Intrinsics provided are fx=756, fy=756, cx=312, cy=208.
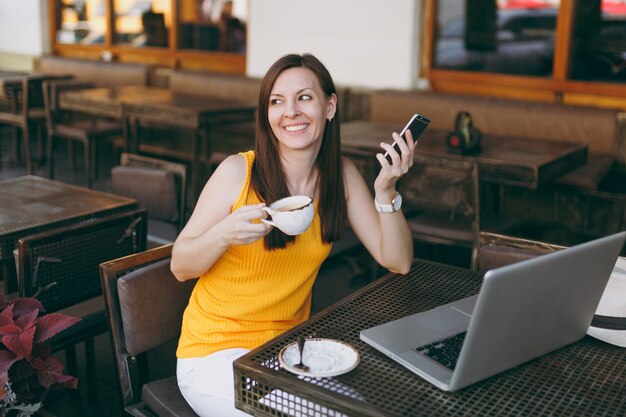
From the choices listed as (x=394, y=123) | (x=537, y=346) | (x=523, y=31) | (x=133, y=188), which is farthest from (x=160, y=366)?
(x=523, y=31)

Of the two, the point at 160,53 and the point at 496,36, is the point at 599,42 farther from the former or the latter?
the point at 160,53

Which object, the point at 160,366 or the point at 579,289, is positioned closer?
the point at 579,289

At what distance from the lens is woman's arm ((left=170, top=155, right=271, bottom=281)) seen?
1.81 meters

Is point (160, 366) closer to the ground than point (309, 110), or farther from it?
closer to the ground

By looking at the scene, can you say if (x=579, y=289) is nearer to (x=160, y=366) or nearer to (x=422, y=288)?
(x=422, y=288)

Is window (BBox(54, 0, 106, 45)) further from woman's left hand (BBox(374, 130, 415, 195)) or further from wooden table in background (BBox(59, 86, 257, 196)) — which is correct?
woman's left hand (BBox(374, 130, 415, 195))

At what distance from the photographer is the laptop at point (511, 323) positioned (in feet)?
4.20

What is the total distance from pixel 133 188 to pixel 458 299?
174 cm

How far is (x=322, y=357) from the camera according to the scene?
Result: 1.52 meters

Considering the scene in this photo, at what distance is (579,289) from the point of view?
1.46 m

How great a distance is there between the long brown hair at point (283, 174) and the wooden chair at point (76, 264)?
762 mm

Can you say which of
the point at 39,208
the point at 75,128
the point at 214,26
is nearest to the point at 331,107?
the point at 39,208

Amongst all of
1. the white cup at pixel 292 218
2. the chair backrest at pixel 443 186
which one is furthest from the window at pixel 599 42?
the white cup at pixel 292 218

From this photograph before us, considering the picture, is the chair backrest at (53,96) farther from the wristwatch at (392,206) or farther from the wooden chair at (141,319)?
the wristwatch at (392,206)
